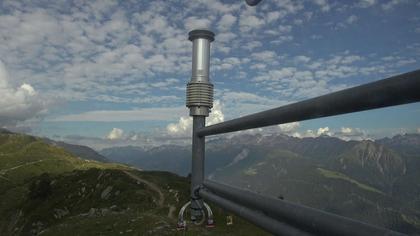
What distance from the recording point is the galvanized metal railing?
170cm

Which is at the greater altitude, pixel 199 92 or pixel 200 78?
pixel 200 78

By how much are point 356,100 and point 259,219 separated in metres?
1.52

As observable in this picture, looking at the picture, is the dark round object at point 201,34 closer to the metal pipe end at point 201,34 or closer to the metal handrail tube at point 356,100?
the metal pipe end at point 201,34

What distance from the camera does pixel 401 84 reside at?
159cm


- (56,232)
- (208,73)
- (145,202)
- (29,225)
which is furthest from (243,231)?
(29,225)

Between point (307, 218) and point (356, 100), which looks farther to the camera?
point (307, 218)

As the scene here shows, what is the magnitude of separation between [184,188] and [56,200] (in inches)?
1354

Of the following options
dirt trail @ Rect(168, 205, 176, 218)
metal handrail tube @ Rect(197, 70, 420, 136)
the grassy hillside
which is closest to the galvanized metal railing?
metal handrail tube @ Rect(197, 70, 420, 136)

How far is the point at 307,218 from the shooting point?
2.28 metres

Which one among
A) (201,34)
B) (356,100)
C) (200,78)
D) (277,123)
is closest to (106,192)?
(200,78)

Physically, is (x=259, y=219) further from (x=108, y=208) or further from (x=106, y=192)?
(x=106, y=192)

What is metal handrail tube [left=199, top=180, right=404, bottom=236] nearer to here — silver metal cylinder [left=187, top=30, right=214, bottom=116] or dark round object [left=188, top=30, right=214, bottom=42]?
silver metal cylinder [left=187, top=30, right=214, bottom=116]

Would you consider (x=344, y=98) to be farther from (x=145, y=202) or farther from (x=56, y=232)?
(x=145, y=202)

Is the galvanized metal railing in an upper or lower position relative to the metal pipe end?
lower
